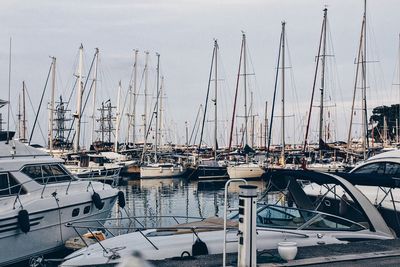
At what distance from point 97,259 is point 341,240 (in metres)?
4.27

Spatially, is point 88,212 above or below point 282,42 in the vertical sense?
Result: below

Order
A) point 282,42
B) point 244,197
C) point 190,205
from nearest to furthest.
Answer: point 244,197
point 190,205
point 282,42

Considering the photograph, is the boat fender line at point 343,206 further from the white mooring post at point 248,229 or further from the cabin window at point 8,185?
the cabin window at point 8,185

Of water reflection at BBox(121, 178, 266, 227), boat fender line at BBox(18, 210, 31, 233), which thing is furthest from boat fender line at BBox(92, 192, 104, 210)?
water reflection at BBox(121, 178, 266, 227)

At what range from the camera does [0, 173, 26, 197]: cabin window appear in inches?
558

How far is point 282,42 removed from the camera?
47.0 metres

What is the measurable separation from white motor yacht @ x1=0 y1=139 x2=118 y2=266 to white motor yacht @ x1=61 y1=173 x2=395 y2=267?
363 centimetres

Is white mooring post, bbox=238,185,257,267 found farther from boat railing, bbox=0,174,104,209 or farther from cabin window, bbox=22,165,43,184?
cabin window, bbox=22,165,43,184

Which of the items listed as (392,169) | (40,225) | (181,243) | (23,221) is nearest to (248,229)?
(181,243)

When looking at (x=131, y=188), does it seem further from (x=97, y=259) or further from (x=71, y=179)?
(x=97, y=259)

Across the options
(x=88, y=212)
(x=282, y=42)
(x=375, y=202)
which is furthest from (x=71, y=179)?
(x=282, y=42)

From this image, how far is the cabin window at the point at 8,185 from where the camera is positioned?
14.2 m

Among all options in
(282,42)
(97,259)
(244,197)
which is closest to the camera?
(244,197)

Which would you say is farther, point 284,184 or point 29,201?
point 29,201
